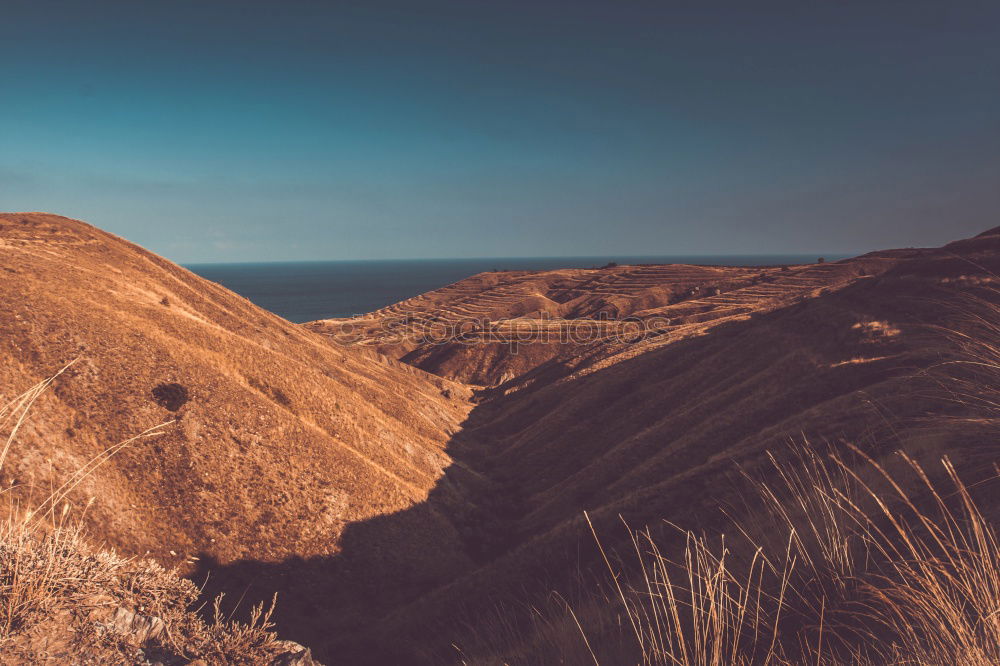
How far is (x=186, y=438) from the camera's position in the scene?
25.6 meters

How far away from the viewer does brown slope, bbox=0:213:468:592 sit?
22625 mm

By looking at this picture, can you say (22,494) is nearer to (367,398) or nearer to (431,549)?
(431,549)

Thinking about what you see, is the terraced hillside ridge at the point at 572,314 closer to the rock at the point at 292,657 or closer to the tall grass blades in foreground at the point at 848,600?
the tall grass blades in foreground at the point at 848,600

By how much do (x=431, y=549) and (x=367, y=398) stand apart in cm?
2042

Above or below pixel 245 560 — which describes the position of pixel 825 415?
above

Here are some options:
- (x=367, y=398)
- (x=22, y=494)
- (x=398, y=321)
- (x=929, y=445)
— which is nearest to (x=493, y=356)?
(x=367, y=398)

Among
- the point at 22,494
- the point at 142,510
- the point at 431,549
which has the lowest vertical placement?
the point at 431,549

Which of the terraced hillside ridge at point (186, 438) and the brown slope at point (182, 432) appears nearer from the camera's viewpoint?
the terraced hillside ridge at point (186, 438)

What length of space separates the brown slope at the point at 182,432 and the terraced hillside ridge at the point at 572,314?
45.3 meters

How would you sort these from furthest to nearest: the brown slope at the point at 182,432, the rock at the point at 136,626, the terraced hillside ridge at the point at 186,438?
the brown slope at the point at 182,432 → the terraced hillside ridge at the point at 186,438 → the rock at the point at 136,626

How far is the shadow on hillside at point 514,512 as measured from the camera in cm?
1984

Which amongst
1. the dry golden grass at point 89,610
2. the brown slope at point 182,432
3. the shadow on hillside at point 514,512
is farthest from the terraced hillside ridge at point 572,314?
the dry golden grass at point 89,610

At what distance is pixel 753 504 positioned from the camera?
15266 millimetres

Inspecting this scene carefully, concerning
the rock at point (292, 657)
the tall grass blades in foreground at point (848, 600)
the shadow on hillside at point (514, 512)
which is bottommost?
the shadow on hillside at point (514, 512)
